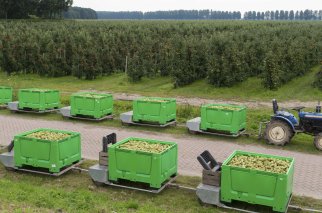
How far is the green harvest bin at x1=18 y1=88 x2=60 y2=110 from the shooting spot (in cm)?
1975

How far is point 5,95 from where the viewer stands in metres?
21.6

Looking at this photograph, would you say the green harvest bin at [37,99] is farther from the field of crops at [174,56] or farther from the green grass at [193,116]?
the field of crops at [174,56]

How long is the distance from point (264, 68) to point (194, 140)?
9.20 m

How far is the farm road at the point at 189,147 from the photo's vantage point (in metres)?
12.0

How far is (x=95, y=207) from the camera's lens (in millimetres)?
9656

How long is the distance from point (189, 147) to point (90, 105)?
17.9 ft

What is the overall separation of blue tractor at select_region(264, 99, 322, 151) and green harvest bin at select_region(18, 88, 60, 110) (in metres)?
10.1

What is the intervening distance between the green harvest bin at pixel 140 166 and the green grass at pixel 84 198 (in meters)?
0.38

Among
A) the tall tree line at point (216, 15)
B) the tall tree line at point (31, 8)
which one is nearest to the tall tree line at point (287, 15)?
the tall tree line at point (216, 15)

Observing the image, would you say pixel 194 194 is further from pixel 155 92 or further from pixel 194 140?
pixel 155 92

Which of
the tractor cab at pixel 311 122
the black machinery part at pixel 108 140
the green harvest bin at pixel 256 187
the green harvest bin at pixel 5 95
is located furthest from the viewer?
the green harvest bin at pixel 5 95

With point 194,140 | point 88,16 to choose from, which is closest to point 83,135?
point 194,140

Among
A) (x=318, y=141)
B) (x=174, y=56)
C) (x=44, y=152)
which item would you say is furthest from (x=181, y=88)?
(x=44, y=152)

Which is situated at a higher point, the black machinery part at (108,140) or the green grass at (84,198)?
the black machinery part at (108,140)
